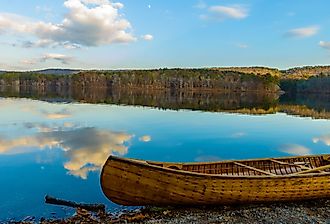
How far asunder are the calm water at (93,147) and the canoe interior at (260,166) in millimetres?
3369

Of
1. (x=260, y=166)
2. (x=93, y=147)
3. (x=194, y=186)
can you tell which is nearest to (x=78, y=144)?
(x=93, y=147)

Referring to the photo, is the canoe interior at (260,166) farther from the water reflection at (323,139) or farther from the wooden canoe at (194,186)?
the water reflection at (323,139)

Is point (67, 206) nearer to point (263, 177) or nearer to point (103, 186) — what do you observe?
point (103, 186)

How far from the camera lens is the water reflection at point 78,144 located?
1758cm

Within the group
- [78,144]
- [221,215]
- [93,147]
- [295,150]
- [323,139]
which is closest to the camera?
[221,215]

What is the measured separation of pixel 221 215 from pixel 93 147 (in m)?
13.2

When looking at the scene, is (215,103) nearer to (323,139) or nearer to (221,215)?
(323,139)

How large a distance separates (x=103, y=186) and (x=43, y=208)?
293 centimetres

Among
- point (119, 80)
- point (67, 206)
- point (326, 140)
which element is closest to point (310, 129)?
point (326, 140)

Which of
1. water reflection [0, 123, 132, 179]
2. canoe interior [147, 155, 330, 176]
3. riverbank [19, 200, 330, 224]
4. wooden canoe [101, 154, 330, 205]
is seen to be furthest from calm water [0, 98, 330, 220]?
canoe interior [147, 155, 330, 176]

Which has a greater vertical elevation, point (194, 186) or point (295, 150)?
point (194, 186)

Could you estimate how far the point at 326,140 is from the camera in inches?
1083

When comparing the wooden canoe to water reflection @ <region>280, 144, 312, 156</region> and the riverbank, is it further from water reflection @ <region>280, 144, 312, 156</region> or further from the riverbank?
water reflection @ <region>280, 144, 312, 156</region>

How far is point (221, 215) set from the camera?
10109 mm
